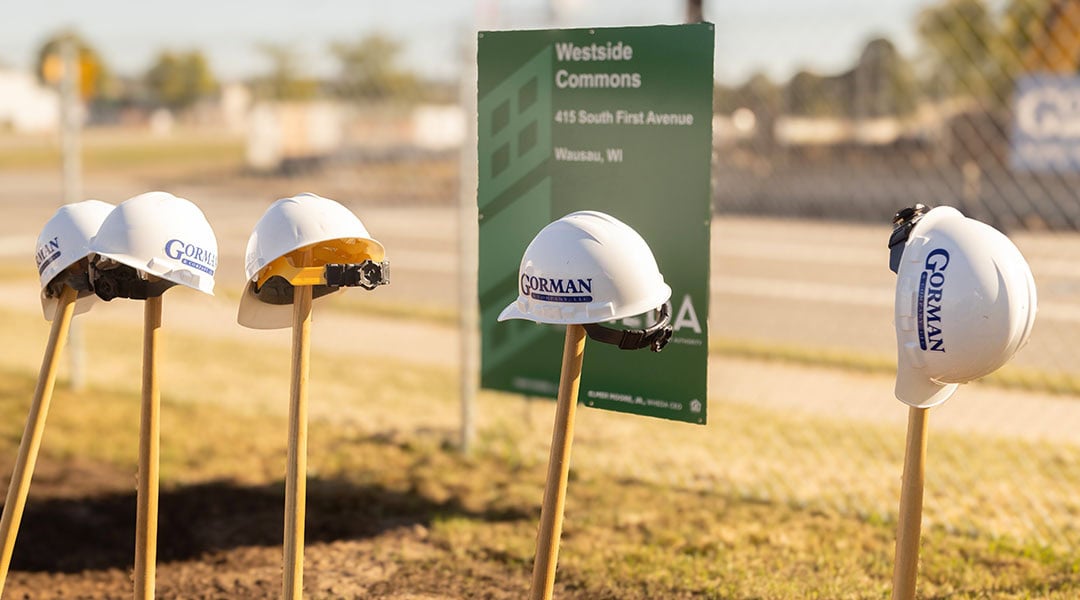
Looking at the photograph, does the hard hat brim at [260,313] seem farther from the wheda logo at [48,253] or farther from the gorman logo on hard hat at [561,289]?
the gorman logo on hard hat at [561,289]

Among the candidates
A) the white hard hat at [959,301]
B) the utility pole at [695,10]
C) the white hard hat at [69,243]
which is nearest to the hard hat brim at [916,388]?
the white hard hat at [959,301]

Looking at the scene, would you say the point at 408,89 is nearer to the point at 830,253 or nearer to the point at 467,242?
the point at 830,253

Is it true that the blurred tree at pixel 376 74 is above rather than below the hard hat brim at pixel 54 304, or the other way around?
above

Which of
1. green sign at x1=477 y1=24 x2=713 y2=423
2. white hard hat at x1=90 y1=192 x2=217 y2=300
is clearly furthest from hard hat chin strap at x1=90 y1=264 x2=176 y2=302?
green sign at x1=477 y1=24 x2=713 y2=423

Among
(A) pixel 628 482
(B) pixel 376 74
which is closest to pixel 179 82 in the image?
(B) pixel 376 74

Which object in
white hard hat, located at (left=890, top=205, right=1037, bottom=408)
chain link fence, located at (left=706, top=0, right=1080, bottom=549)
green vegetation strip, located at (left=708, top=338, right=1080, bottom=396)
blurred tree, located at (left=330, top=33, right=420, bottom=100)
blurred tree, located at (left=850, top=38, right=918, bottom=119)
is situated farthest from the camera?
blurred tree, located at (left=850, top=38, right=918, bottom=119)

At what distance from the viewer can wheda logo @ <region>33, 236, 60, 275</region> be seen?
351 cm

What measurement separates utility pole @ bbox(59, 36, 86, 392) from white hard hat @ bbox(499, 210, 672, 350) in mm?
4766

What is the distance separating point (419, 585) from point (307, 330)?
1404 mm

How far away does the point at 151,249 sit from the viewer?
129 inches

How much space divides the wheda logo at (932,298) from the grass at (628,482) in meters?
1.80

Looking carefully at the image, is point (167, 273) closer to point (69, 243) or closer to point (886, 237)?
point (69, 243)

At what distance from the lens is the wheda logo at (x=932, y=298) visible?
269cm

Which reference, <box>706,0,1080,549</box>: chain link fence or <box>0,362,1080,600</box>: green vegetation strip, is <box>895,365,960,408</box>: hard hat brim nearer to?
<box>0,362,1080,600</box>: green vegetation strip
